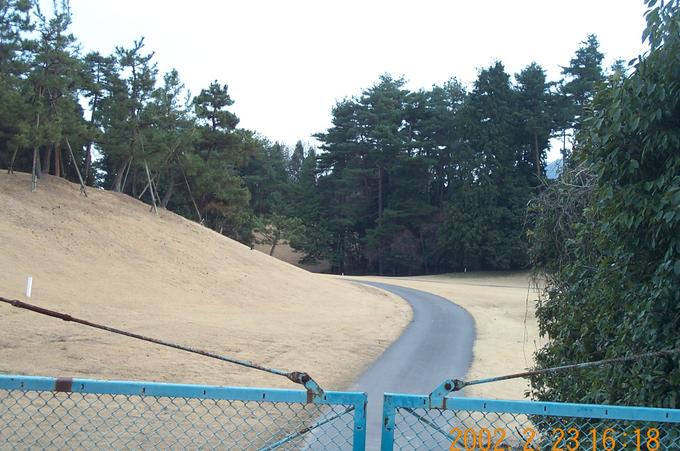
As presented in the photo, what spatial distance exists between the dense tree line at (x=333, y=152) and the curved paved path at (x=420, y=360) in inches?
327

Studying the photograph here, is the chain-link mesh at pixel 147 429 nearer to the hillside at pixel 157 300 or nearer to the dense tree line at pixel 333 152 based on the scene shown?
the hillside at pixel 157 300

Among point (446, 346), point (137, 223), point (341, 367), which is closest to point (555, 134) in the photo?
point (137, 223)

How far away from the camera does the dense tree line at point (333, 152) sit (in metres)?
31.1

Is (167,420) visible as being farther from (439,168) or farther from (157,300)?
(439,168)

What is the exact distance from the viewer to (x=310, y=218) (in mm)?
66688

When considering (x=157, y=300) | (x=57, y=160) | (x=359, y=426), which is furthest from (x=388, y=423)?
(x=57, y=160)

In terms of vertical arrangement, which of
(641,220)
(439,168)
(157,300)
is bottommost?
(157,300)

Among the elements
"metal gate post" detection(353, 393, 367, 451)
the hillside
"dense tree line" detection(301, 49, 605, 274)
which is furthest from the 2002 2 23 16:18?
"dense tree line" detection(301, 49, 605, 274)

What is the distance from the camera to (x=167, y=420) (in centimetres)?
717

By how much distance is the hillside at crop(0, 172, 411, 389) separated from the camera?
1143 cm

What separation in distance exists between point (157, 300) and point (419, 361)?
42.9 ft

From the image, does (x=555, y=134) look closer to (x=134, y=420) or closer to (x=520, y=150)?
(x=520, y=150)

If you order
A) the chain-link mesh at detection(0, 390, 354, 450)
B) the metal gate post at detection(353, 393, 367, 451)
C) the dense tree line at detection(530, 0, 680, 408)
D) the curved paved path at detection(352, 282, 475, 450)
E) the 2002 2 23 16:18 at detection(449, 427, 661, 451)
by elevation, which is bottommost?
the curved paved path at detection(352, 282, 475, 450)

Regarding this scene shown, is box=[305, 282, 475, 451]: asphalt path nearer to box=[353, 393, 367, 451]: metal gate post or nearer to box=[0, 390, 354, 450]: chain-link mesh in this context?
box=[0, 390, 354, 450]: chain-link mesh
